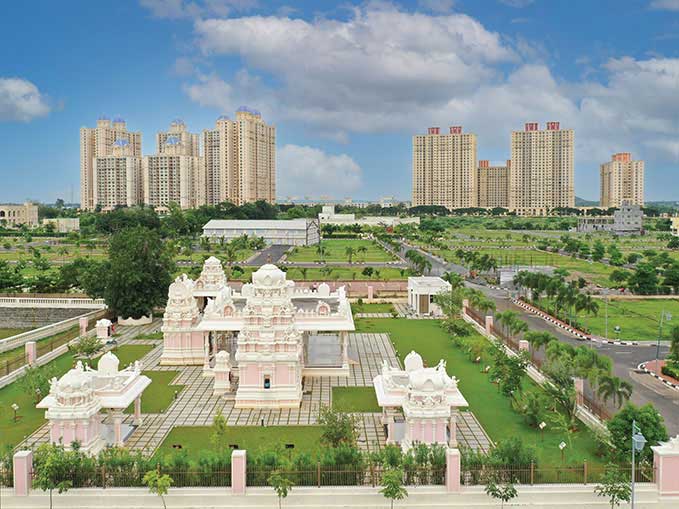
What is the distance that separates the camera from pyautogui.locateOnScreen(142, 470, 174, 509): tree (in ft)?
44.4

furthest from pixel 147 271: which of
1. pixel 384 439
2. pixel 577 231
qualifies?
pixel 577 231

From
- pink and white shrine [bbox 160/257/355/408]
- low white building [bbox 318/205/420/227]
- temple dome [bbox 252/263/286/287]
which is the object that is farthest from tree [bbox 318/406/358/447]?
low white building [bbox 318/205/420/227]

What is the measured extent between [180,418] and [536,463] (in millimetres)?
11797

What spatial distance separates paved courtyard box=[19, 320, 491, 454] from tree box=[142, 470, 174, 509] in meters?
4.37

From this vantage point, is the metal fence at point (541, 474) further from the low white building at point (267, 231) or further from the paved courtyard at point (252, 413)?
the low white building at point (267, 231)

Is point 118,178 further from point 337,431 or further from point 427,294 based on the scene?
point 337,431

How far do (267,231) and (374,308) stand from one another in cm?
5404

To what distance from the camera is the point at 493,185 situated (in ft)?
616

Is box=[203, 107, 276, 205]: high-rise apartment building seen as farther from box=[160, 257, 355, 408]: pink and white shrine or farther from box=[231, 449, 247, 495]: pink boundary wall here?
box=[231, 449, 247, 495]: pink boundary wall

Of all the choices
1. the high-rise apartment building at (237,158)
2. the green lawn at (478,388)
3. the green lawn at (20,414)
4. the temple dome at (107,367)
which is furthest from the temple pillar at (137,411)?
the high-rise apartment building at (237,158)

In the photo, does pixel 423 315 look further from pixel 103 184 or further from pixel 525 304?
pixel 103 184

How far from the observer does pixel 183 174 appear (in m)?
144

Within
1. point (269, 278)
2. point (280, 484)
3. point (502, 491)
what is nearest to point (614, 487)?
point (502, 491)

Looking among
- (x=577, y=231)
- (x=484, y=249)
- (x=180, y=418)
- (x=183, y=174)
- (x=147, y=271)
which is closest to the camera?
(x=180, y=418)
